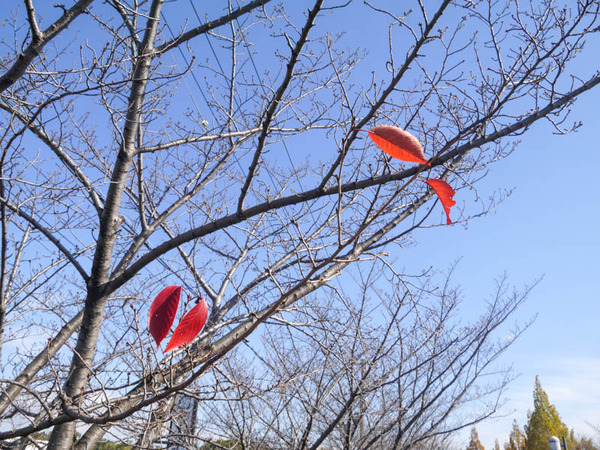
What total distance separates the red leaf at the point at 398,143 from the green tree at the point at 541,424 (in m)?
33.3

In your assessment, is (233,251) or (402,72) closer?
(402,72)

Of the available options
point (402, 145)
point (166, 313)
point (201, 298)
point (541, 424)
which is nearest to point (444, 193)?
point (402, 145)

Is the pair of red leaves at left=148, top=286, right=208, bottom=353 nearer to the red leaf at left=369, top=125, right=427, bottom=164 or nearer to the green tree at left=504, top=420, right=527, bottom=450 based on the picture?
the red leaf at left=369, top=125, right=427, bottom=164

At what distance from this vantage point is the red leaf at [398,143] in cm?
150

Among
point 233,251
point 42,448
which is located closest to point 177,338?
point 42,448

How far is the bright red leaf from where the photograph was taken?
1498 mm

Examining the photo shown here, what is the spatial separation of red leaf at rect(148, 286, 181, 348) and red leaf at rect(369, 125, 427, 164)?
1.06 metres

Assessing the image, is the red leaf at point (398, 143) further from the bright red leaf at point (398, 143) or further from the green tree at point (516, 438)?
the green tree at point (516, 438)

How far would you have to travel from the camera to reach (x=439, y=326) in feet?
22.5

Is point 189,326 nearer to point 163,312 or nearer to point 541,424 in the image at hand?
point 163,312

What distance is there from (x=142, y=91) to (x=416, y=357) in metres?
4.97

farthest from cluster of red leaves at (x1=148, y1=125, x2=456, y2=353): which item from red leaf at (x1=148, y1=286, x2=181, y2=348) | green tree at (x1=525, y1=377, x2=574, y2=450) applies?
green tree at (x1=525, y1=377, x2=574, y2=450)

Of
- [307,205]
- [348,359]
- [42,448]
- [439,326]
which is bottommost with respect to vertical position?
[42,448]

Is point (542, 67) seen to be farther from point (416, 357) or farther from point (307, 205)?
point (416, 357)
